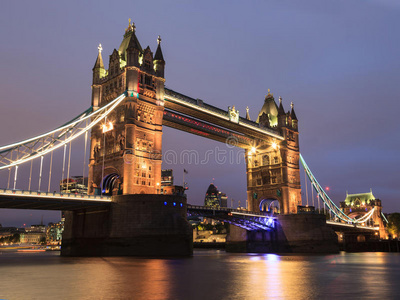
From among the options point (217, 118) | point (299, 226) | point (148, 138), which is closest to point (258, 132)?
point (217, 118)

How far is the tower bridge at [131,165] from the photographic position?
146 ft

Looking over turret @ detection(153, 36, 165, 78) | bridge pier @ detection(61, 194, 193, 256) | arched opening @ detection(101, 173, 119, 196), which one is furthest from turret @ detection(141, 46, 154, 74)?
bridge pier @ detection(61, 194, 193, 256)

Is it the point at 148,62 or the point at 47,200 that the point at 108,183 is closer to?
the point at 47,200

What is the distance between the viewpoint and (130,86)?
52688 millimetres

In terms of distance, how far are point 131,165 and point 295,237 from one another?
37.4 metres

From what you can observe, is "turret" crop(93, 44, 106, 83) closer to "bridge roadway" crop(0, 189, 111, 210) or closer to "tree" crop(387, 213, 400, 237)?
"bridge roadway" crop(0, 189, 111, 210)

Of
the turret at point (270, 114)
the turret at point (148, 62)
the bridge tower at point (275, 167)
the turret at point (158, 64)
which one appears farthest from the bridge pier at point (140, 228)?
the turret at point (270, 114)

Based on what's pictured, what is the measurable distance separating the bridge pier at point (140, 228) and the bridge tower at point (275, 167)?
36597mm

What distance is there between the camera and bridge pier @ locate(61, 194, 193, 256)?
4416 cm

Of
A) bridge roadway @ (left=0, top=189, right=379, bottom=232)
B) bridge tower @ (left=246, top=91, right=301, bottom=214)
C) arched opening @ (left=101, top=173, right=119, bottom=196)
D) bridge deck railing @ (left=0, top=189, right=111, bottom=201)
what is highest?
bridge tower @ (left=246, top=91, right=301, bottom=214)

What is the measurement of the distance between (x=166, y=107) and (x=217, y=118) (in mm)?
10303

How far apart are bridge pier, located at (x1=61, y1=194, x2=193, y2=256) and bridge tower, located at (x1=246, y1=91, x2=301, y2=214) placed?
36.6 metres

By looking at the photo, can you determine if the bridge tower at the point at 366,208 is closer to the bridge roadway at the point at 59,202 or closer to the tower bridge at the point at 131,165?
the tower bridge at the point at 131,165

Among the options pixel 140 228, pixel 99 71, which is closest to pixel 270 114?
pixel 99 71
